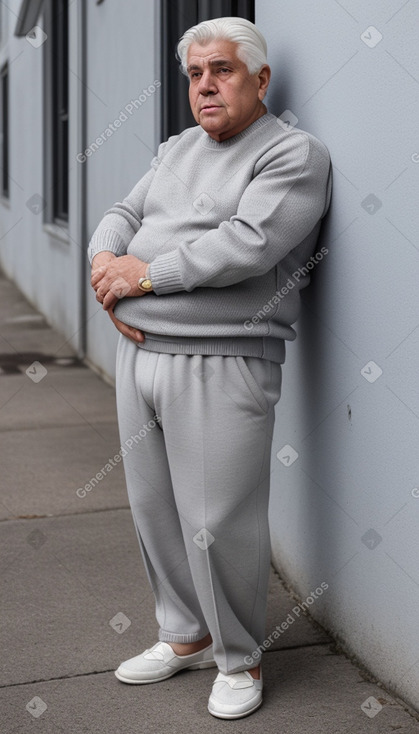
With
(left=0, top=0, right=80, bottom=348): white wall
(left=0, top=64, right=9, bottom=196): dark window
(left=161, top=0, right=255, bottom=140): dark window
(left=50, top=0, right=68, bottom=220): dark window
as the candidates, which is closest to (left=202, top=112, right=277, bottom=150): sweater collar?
(left=161, top=0, right=255, bottom=140): dark window

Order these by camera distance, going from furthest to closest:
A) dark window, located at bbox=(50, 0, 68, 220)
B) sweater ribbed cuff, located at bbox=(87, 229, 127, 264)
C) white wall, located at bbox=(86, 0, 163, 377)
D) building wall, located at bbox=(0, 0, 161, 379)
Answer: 1. dark window, located at bbox=(50, 0, 68, 220)
2. building wall, located at bbox=(0, 0, 161, 379)
3. white wall, located at bbox=(86, 0, 163, 377)
4. sweater ribbed cuff, located at bbox=(87, 229, 127, 264)

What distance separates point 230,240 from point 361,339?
540 mm

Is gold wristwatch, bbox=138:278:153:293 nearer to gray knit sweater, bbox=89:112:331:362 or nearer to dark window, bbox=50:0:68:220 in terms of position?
gray knit sweater, bbox=89:112:331:362

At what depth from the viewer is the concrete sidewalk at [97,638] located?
111 inches

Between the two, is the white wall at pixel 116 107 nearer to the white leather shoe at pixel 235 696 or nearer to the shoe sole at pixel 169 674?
the shoe sole at pixel 169 674

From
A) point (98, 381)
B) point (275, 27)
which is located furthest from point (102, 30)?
point (275, 27)

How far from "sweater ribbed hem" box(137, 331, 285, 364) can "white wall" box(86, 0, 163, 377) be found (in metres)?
2.99

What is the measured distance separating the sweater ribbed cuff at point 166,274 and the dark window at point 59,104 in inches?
266

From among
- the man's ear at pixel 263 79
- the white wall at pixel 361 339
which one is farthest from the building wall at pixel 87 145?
the man's ear at pixel 263 79

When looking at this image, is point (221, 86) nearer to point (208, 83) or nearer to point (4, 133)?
point (208, 83)

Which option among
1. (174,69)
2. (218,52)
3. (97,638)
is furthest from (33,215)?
(218,52)

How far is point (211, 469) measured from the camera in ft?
9.12

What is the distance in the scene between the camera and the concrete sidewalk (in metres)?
2.82

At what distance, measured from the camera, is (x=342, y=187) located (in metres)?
2.94
